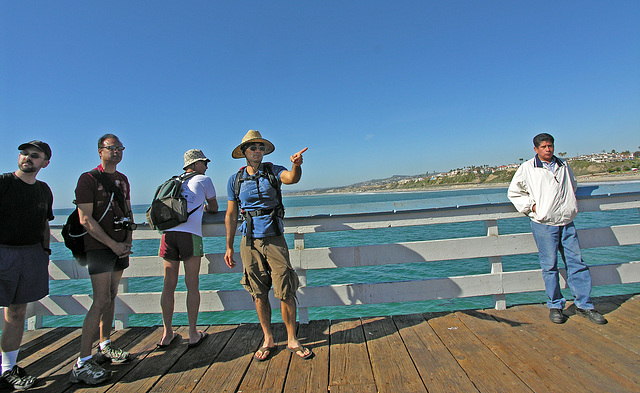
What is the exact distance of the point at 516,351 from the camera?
245 cm

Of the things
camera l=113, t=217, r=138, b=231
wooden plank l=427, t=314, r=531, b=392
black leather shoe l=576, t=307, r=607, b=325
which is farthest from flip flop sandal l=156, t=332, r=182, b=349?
black leather shoe l=576, t=307, r=607, b=325

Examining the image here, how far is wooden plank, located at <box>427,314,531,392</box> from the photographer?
204 cm

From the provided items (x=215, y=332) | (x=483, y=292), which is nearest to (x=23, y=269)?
(x=215, y=332)

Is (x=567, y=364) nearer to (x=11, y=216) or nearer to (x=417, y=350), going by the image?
(x=417, y=350)

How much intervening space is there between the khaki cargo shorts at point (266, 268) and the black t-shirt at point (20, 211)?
1620 millimetres

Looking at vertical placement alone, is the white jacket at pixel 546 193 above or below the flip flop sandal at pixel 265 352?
above

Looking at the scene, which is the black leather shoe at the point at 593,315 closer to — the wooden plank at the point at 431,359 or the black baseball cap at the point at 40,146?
the wooden plank at the point at 431,359

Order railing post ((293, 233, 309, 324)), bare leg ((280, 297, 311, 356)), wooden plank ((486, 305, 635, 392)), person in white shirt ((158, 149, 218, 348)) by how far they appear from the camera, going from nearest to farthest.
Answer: wooden plank ((486, 305, 635, 392)) → bare leg ((280, 297, 311, 356)) → person in white shirt ((158, 149, 218, 348)) → railing post ((293, 233, 309, 324))

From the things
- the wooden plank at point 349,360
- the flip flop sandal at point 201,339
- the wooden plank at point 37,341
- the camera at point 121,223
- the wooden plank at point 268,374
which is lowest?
the wooden plank at point 349,360

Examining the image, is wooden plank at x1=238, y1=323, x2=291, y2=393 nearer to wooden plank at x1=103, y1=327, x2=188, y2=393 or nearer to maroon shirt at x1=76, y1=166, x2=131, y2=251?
wooden plank at x1=103, y1=327, x2=188, y2=393

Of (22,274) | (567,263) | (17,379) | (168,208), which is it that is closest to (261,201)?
(168,208)

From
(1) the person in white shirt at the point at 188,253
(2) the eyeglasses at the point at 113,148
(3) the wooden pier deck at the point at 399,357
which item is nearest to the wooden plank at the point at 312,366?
(3) the wooden pier deck at the point at 399,357

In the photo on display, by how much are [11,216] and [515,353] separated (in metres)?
3.92

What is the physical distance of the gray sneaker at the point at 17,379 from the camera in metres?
2.34
